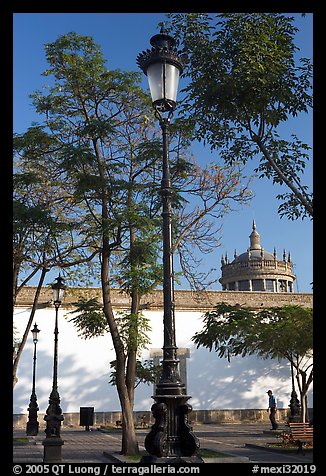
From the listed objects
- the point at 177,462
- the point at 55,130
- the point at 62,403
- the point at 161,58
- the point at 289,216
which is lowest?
the point at 62,403

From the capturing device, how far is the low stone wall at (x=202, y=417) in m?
24.8

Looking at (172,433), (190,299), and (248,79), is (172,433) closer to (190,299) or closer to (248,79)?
(248,79)

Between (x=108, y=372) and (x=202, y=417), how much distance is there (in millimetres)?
4840

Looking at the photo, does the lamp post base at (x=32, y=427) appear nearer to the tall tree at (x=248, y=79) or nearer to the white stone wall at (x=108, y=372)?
the white stone wall at (x=108, y=372)

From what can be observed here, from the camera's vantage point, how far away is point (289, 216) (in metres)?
10.7

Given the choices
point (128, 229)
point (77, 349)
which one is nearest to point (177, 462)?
point (128, 229)

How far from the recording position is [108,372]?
1000 inches

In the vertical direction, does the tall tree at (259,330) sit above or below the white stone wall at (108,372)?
above

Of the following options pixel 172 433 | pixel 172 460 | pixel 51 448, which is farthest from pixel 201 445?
pixel 172 460

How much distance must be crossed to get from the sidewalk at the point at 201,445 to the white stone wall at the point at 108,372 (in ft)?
4.20

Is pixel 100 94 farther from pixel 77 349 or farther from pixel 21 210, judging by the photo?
pixel 77 349

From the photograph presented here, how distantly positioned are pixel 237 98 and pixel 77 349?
17720mm

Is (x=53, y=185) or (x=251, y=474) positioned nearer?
(x=251, y=474)

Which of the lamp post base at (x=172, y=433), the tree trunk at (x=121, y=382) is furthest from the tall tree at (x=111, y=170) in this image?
the lamp post base at (x=172, y=433)
